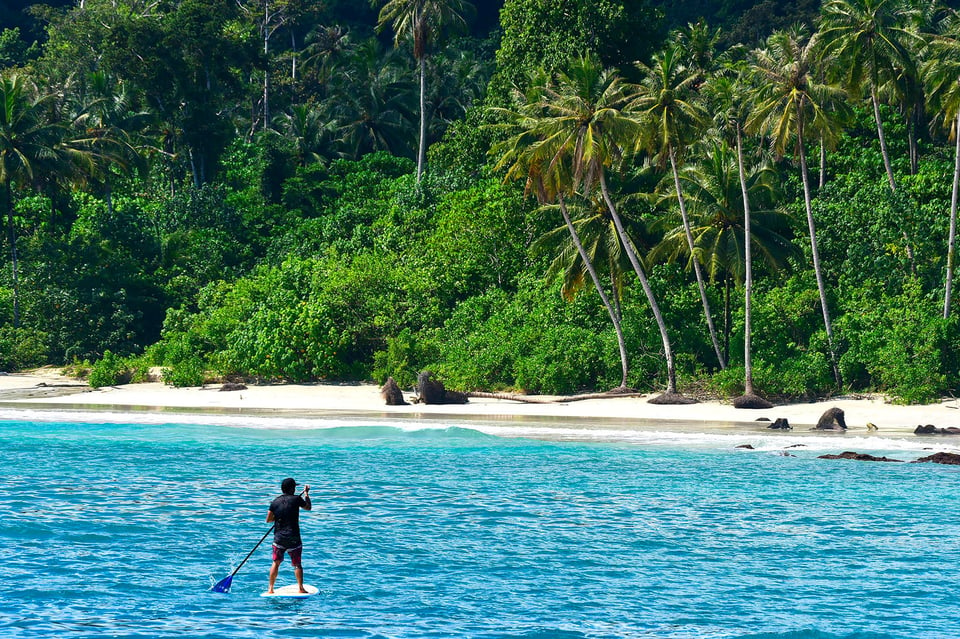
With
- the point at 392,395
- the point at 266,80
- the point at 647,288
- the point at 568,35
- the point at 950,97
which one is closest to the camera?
the point at 950,97

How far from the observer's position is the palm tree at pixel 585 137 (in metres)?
36.0

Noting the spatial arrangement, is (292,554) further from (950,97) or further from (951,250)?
(950,97)

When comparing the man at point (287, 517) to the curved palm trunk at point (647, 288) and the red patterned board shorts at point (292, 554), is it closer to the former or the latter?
the red patterned board shorts at point (292, 554)

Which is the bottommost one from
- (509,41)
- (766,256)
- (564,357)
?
(564,357)

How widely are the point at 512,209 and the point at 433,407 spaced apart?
14.4 meters

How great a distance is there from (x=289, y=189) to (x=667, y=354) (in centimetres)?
3273

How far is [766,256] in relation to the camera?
125ft

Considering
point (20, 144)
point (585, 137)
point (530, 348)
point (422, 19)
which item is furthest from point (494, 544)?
point (422, 19)

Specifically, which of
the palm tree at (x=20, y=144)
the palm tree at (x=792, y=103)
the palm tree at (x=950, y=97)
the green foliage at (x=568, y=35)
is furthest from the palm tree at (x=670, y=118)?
the palm tree at (x=20, y=144)

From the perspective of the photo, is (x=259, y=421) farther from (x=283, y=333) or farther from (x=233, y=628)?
(x=233, y=628)

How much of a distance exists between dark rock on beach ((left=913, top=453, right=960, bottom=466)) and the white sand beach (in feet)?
15.6

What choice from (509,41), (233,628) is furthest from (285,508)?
(509,41)

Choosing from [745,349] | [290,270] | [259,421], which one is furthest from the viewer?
[290,270]

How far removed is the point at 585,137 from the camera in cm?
3578
